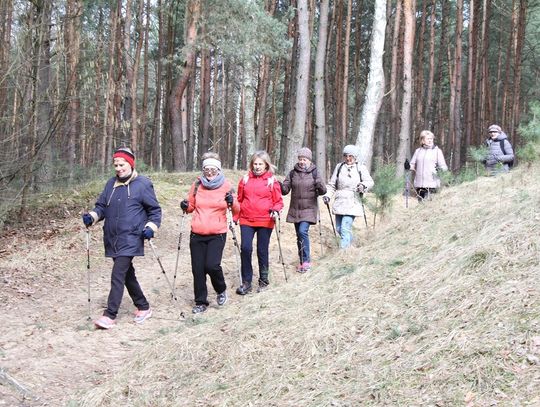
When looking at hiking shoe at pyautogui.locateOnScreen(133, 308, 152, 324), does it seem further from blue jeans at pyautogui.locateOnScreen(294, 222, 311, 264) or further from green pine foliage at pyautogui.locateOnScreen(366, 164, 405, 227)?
green pine foliage at pyautogui.locateOnScreen(366, 164, 405, 227)

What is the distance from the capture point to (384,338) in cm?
412

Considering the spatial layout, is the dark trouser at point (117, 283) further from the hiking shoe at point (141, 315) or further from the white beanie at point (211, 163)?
the white beanie at point (211, 163)

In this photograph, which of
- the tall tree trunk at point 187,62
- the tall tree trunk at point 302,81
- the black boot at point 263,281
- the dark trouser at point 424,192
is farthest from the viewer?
the tall tree trunk at point 187,62

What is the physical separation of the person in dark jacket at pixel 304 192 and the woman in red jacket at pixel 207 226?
1590 mm

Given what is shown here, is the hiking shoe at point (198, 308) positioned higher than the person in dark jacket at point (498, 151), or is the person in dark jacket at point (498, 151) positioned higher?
the person in dark jacket at point (498, 151)

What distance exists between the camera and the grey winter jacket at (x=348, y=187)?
8305mm

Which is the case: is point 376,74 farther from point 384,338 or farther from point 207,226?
point 384,338

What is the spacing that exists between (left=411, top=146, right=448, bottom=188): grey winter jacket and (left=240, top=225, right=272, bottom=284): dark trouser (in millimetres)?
3804

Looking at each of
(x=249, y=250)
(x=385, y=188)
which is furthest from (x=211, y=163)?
(x=385, y=188)

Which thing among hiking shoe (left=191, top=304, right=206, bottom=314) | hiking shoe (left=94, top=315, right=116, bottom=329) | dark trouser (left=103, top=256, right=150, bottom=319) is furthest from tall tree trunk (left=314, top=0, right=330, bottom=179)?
hiking shoe (left=94, top=315, right=116, bottom=329)

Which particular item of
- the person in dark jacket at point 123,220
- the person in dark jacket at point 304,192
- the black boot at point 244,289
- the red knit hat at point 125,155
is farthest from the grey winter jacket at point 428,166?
the red knit hat at point 125,155

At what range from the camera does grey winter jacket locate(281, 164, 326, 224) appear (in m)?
8.10

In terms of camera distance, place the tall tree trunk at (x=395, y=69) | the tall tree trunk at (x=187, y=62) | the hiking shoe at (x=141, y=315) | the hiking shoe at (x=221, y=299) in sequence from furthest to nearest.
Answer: the tall tree trunk at (x=395, y=69), the tall tree trunk at (x=187, y=62), the hiking shoe at (x=221, y=299), the hiking shoe at (x=141, y=315)

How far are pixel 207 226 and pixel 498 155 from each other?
7187mm
